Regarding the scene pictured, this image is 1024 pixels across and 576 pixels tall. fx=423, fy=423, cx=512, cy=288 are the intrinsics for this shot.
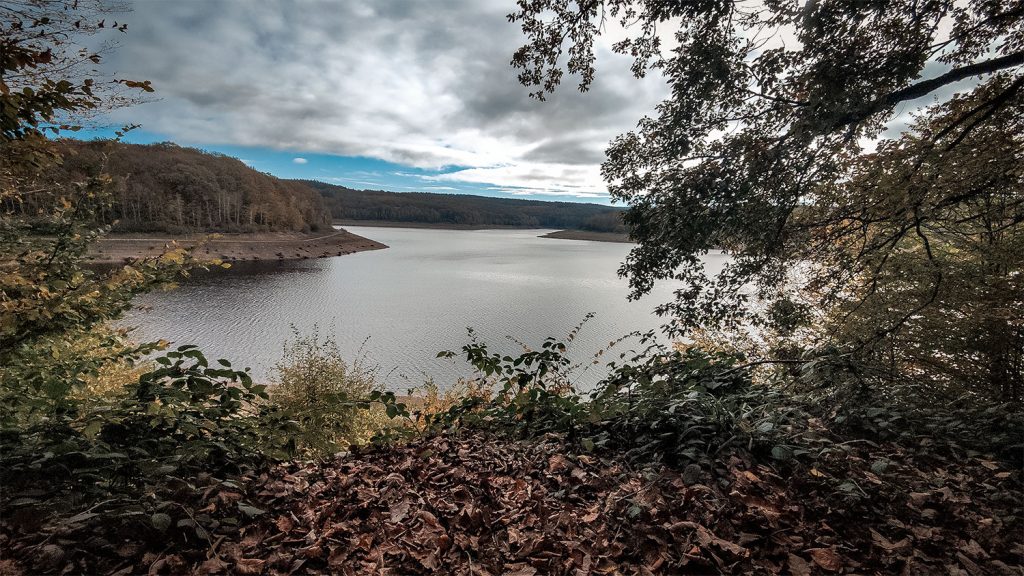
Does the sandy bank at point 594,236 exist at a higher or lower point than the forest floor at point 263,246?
higher

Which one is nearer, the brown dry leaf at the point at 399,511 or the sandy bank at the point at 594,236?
the brown dry leaf at the point at 399,511

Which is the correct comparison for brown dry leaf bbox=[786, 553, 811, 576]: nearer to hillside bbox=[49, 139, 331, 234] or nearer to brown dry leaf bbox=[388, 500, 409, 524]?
brown dry leaf bbox=[388, 500, 409, 524]

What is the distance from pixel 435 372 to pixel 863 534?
49.8ft

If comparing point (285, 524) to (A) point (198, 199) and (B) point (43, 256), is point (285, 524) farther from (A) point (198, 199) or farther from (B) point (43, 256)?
(A) point (198, 199)

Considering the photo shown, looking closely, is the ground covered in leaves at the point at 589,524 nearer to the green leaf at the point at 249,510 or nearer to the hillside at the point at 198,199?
the green leaf at the point at 249,510

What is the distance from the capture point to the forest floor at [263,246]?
44.7 meters

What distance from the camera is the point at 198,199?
76062 millimetres

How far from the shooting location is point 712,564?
2.04 meters

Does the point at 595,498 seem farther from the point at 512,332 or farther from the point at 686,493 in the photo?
the point at 512,332

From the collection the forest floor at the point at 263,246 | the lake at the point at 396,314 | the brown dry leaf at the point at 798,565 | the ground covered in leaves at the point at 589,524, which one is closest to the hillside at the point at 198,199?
the forest floor at the point at 263,246

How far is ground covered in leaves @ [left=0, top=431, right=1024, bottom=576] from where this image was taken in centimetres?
203

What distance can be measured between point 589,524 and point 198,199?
9458 cm

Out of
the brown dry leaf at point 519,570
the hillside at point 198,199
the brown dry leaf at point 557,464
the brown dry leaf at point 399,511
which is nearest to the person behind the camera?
the brown dry leaf at point 519,570

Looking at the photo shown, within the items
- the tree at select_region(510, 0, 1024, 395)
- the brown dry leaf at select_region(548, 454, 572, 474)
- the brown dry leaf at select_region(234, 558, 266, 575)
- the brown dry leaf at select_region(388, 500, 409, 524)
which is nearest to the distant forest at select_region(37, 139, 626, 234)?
the tree at select_region(510, 0, 1024, 395)
